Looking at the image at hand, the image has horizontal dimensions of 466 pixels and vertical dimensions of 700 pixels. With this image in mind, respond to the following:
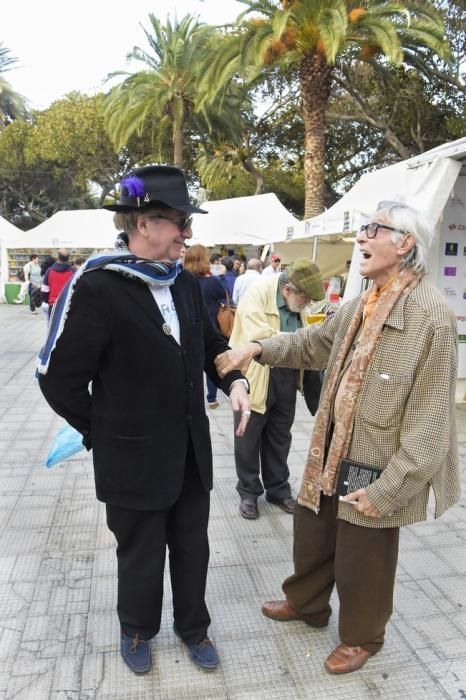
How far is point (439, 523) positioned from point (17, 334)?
1016 centimetres

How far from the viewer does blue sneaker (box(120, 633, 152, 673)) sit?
217 cm

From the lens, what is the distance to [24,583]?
2.75 meters

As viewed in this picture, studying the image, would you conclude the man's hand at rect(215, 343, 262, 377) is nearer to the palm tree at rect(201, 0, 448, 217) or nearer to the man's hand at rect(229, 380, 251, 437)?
the man's hand at rect(229, 380, 251, 437)

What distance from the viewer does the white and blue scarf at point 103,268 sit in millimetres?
1856

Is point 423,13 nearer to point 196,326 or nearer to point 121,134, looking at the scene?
point 121,134

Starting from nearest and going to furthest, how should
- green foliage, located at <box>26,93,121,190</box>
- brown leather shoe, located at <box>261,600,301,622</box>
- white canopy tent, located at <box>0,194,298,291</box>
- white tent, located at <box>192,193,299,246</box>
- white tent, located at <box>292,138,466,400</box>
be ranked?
brown leather shoe, located at <box>261,600,301,622</box> < white tent, located at <box>292,138,466,400</box> < white tent, located at <box>192,193,299,246</box> < white canopy tent, located at <box>0,194,298,291</box> < green foliage, located at <box>26,93,121,190</box>

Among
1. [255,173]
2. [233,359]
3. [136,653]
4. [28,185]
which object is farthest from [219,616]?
[28,185]

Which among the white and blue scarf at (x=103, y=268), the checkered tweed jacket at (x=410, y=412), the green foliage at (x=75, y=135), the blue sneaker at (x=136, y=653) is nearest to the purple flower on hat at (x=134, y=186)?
the white and blue scarf at (x=103, y=268)

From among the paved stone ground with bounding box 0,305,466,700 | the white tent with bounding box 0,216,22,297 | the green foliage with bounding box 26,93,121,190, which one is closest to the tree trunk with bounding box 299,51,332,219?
the white tent with bounding box 0,216,22,297

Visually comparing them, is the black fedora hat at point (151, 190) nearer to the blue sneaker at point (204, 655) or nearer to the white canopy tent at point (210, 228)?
the blue sneaker at point (204, 655)

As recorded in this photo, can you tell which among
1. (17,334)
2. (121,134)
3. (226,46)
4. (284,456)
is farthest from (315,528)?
(121,134)

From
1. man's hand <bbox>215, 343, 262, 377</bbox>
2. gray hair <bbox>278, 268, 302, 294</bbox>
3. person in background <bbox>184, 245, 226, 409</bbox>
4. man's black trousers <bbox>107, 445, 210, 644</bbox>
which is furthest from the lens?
person in background <bbox>184, 245, 226, 409</bbox>

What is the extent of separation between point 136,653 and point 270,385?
1.75m

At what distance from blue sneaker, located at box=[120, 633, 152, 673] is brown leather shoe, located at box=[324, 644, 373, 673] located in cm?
74
